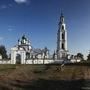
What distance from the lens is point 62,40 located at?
97250 millimetres

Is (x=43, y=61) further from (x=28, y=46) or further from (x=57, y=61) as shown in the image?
(x=28, y=46)

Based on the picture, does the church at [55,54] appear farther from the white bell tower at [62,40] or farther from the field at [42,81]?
the field at [42,81]

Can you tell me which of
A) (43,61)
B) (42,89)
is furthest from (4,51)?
(42,89)

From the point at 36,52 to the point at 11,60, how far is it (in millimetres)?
22679

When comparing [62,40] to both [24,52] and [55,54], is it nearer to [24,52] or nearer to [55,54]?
[55,54]

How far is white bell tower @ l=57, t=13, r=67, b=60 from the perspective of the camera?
97.3 m

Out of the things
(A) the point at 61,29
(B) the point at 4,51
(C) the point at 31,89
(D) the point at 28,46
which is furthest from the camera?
(B) the point at 4,51

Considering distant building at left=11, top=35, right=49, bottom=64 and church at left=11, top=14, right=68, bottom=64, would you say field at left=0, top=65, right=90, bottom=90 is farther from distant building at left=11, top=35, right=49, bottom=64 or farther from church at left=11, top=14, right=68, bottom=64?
distant building at left=11, top=35, right=49, bottom=64

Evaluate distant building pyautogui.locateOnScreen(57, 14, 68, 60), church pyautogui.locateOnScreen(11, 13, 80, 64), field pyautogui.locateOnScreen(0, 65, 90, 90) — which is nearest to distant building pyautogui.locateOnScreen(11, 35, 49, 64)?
church pyautogui.locateOnScreen(11, 13, 80, 64)

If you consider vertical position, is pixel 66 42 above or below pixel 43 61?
above

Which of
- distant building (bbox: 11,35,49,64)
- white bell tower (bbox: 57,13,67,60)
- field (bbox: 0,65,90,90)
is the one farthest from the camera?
distant building (bbox: 11,35,49,64)

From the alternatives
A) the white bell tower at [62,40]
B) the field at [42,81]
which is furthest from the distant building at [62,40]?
the field at [42,81]

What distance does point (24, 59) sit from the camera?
100m

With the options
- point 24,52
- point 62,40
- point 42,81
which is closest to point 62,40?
point 62,40
